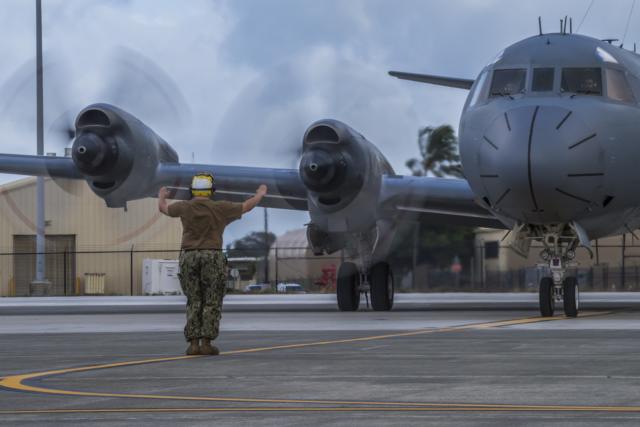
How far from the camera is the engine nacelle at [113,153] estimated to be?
75.4 feet

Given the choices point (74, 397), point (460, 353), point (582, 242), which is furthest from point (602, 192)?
point (74, 397)

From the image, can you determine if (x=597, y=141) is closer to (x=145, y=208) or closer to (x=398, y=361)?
(x=398, y=361)

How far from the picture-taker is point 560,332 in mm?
14766

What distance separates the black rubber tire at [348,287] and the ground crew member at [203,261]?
11.3m

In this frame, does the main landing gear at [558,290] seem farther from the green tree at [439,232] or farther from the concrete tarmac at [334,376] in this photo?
the green tree at [439,232]

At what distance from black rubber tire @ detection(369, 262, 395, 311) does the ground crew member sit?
1146cm

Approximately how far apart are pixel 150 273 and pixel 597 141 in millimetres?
37510

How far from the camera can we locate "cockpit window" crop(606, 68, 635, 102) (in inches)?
728

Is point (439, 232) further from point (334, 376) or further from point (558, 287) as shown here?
point (334, 376)

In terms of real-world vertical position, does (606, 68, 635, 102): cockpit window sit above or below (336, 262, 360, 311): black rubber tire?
above

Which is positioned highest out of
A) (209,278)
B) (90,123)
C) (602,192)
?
(90,123)

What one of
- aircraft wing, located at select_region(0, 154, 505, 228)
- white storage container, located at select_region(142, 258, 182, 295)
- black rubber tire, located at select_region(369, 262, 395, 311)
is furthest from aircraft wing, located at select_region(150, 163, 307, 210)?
white storage container, located at select_region(142, 258, 182, 295)

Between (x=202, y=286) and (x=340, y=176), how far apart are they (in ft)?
33.0

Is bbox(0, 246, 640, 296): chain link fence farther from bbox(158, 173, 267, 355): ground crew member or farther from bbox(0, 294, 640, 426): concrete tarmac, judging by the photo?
bbox(158, 173, 267, 355): ground crew member
